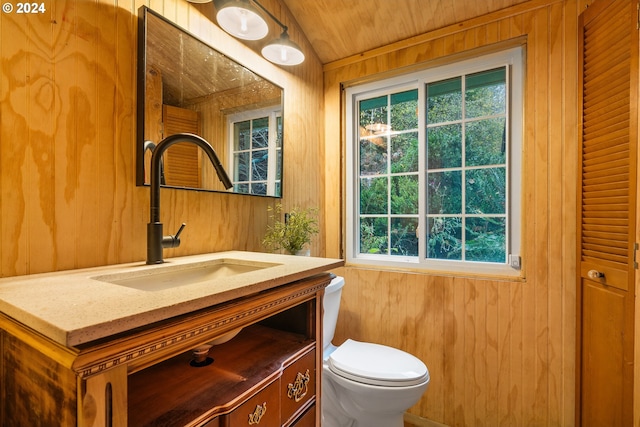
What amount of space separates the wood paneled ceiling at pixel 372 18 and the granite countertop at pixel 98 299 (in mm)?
1606

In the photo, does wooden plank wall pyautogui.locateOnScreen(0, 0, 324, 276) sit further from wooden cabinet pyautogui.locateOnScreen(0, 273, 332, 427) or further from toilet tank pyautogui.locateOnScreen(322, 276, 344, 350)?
toilet tank pyautogui.locateOnScreen(322, 276, 344, 350)

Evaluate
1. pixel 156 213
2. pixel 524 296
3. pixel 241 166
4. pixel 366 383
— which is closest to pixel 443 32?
pixel 241 166

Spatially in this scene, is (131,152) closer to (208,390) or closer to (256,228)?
(256,228)

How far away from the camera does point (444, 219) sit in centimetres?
181

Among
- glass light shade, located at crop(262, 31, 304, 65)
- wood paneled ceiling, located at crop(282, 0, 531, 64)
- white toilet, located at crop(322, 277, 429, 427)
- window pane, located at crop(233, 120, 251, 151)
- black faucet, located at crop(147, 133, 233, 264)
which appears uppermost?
wood paneled ceiling, located at crop(282, 0, 531, 64)

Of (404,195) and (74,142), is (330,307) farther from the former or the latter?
(74,142)

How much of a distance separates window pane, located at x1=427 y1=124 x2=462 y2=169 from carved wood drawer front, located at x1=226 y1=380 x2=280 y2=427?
1517 mm

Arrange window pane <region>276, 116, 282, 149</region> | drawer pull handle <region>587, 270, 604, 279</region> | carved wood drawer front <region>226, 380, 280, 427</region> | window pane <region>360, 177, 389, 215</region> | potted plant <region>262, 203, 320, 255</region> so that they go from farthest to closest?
window pane <region>360, 177, 389, 215</region>
window pane <region>276, 116, 282, 149</region>
potted plant <region>262, 203, 320, 255</region>
drawer pull handle <region>587, 270, 604, 279</region>
carved wood drawer front <region>226, 380, 280, 427</region>

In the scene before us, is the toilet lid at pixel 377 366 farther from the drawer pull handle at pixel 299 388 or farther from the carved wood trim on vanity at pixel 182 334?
the carved wood trim on vanity at pixel 182 334

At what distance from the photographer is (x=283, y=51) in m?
1.48

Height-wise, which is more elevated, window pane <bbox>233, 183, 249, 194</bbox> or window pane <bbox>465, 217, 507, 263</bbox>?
window pane <bbox>233, 183, 249, 194</bbox>

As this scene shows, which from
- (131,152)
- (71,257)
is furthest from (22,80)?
(71,257)

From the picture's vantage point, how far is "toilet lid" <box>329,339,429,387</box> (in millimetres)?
1306

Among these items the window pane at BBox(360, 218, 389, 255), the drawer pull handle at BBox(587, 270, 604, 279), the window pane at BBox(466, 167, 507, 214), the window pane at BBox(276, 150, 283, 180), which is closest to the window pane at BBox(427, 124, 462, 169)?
the window pane at BBox(466, 167, 507, 214)
